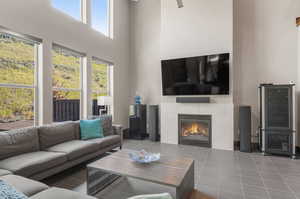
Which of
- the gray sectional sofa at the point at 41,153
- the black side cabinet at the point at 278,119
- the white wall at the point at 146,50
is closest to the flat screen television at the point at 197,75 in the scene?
the white wall at the point at 146,50

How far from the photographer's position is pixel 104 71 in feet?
16.8

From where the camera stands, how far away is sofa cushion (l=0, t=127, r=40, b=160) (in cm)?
233

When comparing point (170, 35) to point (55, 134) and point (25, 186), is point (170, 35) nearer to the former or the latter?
point (55, 134)

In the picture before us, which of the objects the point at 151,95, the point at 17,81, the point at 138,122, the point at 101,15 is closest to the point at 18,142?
the point at 17,81

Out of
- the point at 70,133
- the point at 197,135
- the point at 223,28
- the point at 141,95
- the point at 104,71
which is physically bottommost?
the point at 197,135

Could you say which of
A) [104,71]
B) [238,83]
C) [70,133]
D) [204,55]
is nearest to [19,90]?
[70,133]

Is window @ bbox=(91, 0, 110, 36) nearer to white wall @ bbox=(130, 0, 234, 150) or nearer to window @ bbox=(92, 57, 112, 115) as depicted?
window @ bbox=(92, 57, 112, 115)

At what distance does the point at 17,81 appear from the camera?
3.01 m

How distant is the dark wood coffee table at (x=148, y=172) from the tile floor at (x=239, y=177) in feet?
0.91

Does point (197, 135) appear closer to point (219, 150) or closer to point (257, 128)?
point (219, 150)

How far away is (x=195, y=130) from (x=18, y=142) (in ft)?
12.6

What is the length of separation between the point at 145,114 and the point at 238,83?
2.81 meters

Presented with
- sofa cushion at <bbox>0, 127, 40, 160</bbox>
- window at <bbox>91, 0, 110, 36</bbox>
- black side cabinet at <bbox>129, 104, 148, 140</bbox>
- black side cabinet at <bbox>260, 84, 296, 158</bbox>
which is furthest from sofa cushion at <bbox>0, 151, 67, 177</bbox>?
black side cabinet at <bbox>260, 84, 296, 158</bbox>

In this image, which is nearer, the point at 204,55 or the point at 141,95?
the point at 204,55
